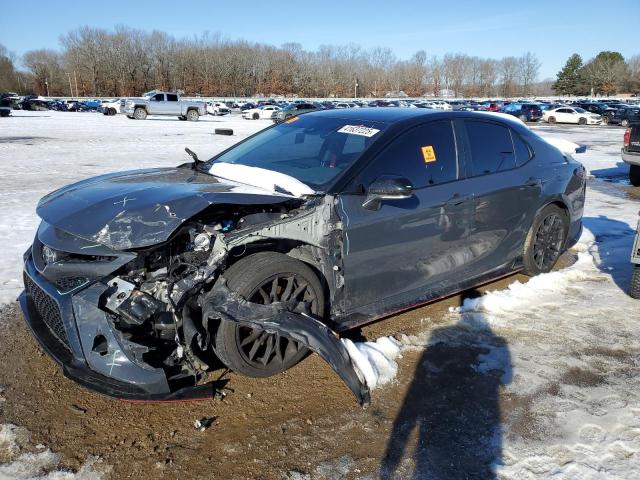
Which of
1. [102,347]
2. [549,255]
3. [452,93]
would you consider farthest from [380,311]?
[452,93]

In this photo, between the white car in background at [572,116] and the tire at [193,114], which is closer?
the tire at [193,114]

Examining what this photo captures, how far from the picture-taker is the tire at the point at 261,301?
3094 mm

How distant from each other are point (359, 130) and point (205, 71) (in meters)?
103

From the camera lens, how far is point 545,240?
525 cm

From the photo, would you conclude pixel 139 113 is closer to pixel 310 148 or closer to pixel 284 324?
pixel 310 148

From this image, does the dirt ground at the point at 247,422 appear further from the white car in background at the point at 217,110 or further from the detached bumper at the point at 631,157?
the white car in background at the point at 217,110

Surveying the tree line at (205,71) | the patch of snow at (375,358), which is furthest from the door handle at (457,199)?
the tree line at (205,71)

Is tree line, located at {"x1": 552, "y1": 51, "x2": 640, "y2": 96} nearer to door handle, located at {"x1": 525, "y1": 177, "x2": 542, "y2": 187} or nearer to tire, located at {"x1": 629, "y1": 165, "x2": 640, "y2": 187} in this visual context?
tire, located at {"x1": 629, "y1": 165, "x2": 640, "y2": 187}

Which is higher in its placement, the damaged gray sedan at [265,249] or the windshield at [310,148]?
the windshield at [310,148]

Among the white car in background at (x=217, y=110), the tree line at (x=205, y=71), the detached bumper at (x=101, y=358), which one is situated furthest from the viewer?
the tree line at (x=205, y=71)

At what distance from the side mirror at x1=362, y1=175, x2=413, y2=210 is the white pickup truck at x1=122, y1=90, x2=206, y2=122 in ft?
120

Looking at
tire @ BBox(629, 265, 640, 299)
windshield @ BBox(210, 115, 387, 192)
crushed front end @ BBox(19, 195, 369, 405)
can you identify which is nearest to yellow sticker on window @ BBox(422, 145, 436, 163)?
windshield @ BBox(210, 115, 387, 192)

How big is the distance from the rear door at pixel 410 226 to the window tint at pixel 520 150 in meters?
0.92

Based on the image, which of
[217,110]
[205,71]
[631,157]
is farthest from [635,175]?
[205,71]
